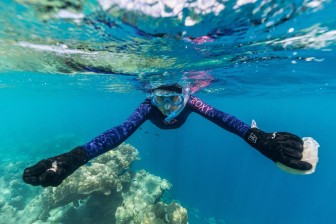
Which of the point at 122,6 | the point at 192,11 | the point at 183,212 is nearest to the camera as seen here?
the point at 122,6

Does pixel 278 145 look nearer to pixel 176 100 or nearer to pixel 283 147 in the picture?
pixel 283 147

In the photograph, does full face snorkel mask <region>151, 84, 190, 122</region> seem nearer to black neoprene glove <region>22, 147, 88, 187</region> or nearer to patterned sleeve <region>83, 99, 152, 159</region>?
patterned sleeve <region>83, 99, 152, 159</region>

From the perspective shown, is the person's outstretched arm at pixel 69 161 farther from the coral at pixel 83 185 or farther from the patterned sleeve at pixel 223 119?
the coral at pixel 83 185

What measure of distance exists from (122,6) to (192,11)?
5.88 ft

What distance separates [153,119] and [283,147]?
4.35 m

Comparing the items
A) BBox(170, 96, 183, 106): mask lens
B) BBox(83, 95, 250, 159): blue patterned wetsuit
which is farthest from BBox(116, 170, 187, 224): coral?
BBox(170, 96, 183, 106): mask lens

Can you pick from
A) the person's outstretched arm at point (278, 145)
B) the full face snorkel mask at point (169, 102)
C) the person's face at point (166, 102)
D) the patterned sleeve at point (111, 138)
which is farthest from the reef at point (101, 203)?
the person's outstretched arm at point (278, 145)

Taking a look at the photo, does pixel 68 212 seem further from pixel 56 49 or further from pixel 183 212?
pixel 56 49

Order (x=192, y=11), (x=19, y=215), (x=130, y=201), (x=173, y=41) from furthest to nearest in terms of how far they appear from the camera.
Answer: (x=19, y=215), (x=130, y=201), (x=173, y=41), (x=192, y=11)

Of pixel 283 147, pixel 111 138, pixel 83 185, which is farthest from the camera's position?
pixel 83 185

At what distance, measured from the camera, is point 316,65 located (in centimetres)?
1445

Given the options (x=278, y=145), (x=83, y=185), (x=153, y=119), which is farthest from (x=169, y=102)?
(x=83, y=185)

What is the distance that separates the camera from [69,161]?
347cm

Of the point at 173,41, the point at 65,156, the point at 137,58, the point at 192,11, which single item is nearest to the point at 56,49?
the point at 137,58
